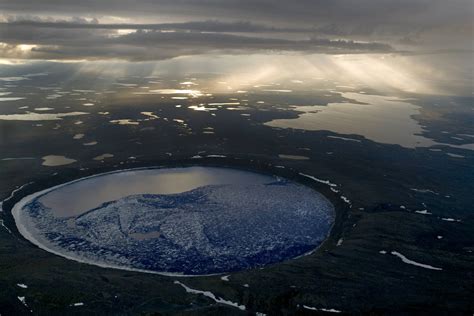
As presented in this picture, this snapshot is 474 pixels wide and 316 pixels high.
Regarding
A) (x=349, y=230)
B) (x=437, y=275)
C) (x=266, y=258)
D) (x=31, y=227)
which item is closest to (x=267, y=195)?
(x=349, y=230)

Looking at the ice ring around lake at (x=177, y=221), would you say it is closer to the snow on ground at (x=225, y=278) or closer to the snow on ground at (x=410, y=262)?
the snow on ground at (x=225, y=278)

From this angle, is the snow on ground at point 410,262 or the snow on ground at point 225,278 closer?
the snow on ground at point 225,278

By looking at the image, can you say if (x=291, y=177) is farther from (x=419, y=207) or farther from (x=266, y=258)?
(x=266, y=258)

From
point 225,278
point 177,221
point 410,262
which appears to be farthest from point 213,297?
point 410,262

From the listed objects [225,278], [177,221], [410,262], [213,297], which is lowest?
[213,297]

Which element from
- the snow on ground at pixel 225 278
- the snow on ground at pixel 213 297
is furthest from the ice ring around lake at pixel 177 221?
the snow on ground at pixel 213 297

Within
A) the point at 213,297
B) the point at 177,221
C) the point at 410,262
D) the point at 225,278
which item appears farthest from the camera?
the point at 177,221

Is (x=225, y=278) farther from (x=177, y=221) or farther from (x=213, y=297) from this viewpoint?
(x=177, y=221)

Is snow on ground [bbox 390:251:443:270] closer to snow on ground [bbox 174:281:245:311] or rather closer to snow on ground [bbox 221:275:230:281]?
snow on ground [bbox 221:275:230:281]
